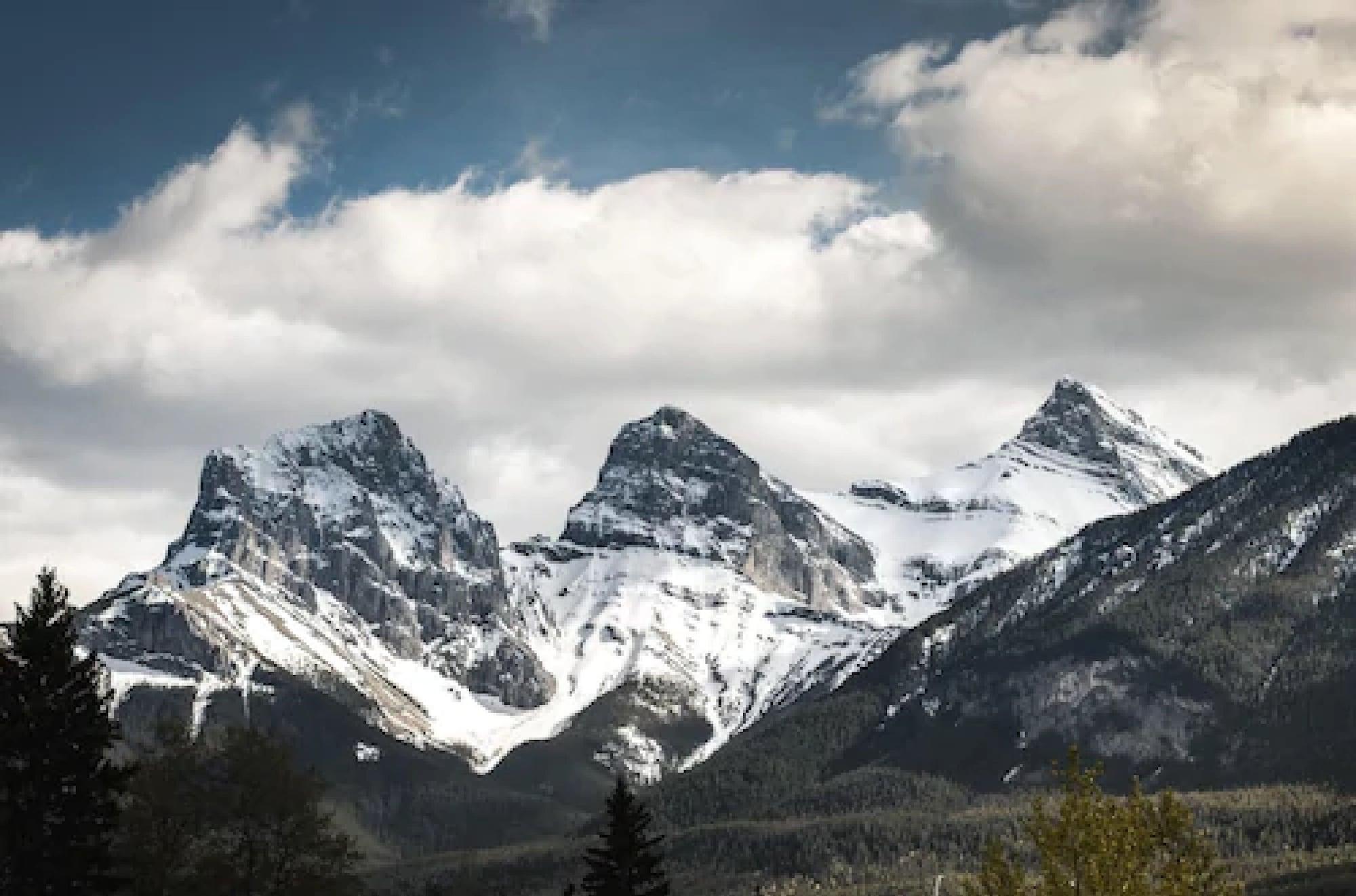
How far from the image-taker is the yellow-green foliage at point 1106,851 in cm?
5166

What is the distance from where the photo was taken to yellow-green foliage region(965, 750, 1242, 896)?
51.7 metres

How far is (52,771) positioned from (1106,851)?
3122 cm

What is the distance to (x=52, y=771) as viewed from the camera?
53000 millimetres

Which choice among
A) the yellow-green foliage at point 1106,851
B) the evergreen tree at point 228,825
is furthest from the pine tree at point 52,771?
the yellow-green foliage at point 1106,851

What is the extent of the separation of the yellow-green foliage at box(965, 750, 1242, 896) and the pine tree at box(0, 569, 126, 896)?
86.2ft

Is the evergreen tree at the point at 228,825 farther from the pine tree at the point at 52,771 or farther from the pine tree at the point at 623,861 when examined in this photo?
the pine tree at the point at 52,771

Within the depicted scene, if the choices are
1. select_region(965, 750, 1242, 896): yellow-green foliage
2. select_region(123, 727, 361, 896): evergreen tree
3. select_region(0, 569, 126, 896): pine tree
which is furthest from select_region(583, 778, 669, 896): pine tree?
select_region(0, 569, 126, 896): pine tree

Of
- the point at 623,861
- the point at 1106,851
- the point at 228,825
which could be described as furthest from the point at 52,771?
the point at 1106,851

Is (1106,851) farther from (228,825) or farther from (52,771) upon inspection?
(228,825)

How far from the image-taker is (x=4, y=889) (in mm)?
51688

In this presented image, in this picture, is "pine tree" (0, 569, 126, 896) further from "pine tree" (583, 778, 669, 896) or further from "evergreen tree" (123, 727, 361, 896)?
"pine tree" (583, 778, 669, 896)

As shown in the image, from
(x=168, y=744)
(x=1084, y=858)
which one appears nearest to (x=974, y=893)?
(x=1084, y=858)

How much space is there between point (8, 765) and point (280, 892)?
20635 millimetres

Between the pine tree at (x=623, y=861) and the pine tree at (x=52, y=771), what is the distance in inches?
944
